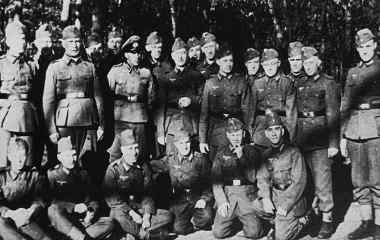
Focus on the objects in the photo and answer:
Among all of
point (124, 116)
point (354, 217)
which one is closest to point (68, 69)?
point (124, 116)

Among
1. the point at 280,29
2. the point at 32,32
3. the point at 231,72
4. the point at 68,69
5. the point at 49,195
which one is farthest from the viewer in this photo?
the point at 280,29

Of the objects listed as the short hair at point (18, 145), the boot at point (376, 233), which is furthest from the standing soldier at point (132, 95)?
the boot at point (376, 233)

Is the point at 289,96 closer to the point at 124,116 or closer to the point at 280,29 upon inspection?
the point at 124,116

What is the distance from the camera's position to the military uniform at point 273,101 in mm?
5004

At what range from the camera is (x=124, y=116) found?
5352 mm

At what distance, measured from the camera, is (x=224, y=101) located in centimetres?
525

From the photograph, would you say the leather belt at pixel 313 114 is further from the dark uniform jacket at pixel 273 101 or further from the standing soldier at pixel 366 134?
the standing soldier at pixel 366 134

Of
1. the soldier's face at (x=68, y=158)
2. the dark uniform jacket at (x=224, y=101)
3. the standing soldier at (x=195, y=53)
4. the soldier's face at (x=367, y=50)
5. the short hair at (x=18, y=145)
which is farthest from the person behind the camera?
the standing soldier at (x=195, y=53)

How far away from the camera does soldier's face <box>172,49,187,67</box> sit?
546 centimetres

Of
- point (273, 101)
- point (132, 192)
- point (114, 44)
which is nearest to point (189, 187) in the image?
point (132, 192)

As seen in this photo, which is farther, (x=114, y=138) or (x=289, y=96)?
(x=114, y=138)

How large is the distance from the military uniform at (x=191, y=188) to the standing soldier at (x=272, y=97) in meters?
0.53

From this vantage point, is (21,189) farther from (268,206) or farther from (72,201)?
(268,206)

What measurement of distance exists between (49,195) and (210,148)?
149 cm
